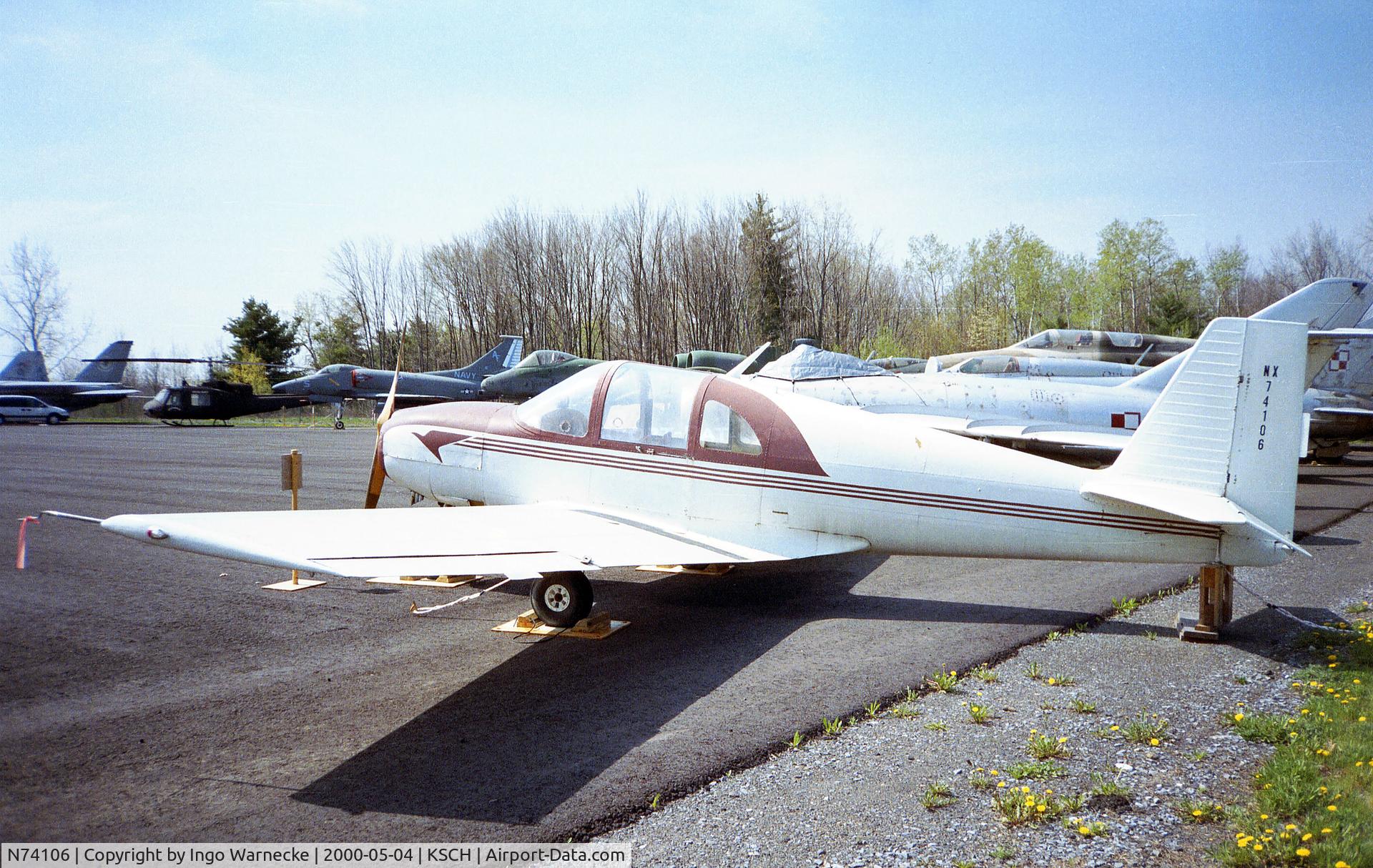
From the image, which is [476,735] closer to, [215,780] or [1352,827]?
[215,780]

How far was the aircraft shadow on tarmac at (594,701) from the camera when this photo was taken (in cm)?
347

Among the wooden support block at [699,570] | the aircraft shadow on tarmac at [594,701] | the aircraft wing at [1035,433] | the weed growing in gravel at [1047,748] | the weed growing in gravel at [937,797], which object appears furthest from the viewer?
the aircraft wing at [1035,433]

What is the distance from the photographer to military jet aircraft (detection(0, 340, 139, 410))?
1708 inches

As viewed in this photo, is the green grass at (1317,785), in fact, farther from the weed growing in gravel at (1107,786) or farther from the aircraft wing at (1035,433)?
the aircraft wing at (1035,433)

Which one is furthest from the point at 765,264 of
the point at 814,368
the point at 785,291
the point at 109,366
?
the point at 109,366

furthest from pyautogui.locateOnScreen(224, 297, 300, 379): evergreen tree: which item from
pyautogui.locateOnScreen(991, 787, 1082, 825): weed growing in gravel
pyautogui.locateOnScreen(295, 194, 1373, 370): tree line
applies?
pyautogui.locateOnScreen(991, 787, 1082, 825): weed growing in gravel

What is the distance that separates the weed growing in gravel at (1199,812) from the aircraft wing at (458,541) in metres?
2.81

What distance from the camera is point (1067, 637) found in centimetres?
580

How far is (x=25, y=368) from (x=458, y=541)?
5497 centimetres

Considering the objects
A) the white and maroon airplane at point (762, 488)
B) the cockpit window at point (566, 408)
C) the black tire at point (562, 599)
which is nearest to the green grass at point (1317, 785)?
the white and maroon airplane at point (762, 488)

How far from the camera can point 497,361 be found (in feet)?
115

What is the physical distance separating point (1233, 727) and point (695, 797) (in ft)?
9.63

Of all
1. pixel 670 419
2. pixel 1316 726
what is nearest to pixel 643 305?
pixel 670 419

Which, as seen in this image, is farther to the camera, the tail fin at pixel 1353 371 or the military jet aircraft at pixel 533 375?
the military jet aircraft at pixel 533 375
